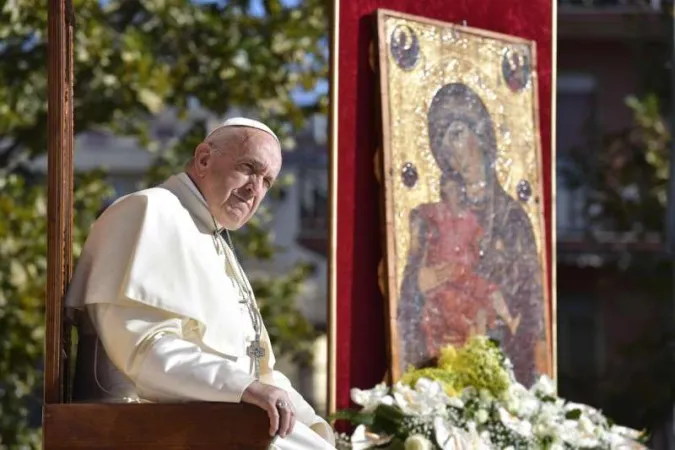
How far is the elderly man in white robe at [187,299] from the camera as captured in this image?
5.06 m

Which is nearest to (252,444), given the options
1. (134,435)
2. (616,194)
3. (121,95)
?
(134,435)

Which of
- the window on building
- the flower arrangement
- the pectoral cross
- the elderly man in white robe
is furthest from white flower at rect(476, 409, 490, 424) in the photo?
the window on building

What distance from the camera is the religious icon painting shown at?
24.6 feet

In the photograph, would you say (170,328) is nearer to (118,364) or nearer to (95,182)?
(118,364)

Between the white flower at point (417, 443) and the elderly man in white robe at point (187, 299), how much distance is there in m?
1.06

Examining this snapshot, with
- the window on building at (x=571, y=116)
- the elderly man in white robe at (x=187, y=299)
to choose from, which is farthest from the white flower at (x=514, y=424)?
the window on building at (x=571, y=116)

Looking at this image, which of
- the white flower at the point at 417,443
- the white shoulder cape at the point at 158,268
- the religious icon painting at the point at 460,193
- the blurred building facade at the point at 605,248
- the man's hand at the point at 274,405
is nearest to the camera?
the man's hand at the point at 274,405

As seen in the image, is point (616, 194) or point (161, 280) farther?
point (616, 194)

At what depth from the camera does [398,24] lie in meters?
7.56

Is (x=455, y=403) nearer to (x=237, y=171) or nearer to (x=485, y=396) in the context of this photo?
(x=485, y=396)

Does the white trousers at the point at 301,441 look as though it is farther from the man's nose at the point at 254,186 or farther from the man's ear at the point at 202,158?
the man's ear at the point at 202,158

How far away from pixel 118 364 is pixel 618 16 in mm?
17109

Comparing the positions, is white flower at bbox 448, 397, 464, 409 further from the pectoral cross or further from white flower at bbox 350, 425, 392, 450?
the pectoral cross

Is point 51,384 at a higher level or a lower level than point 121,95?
lower
